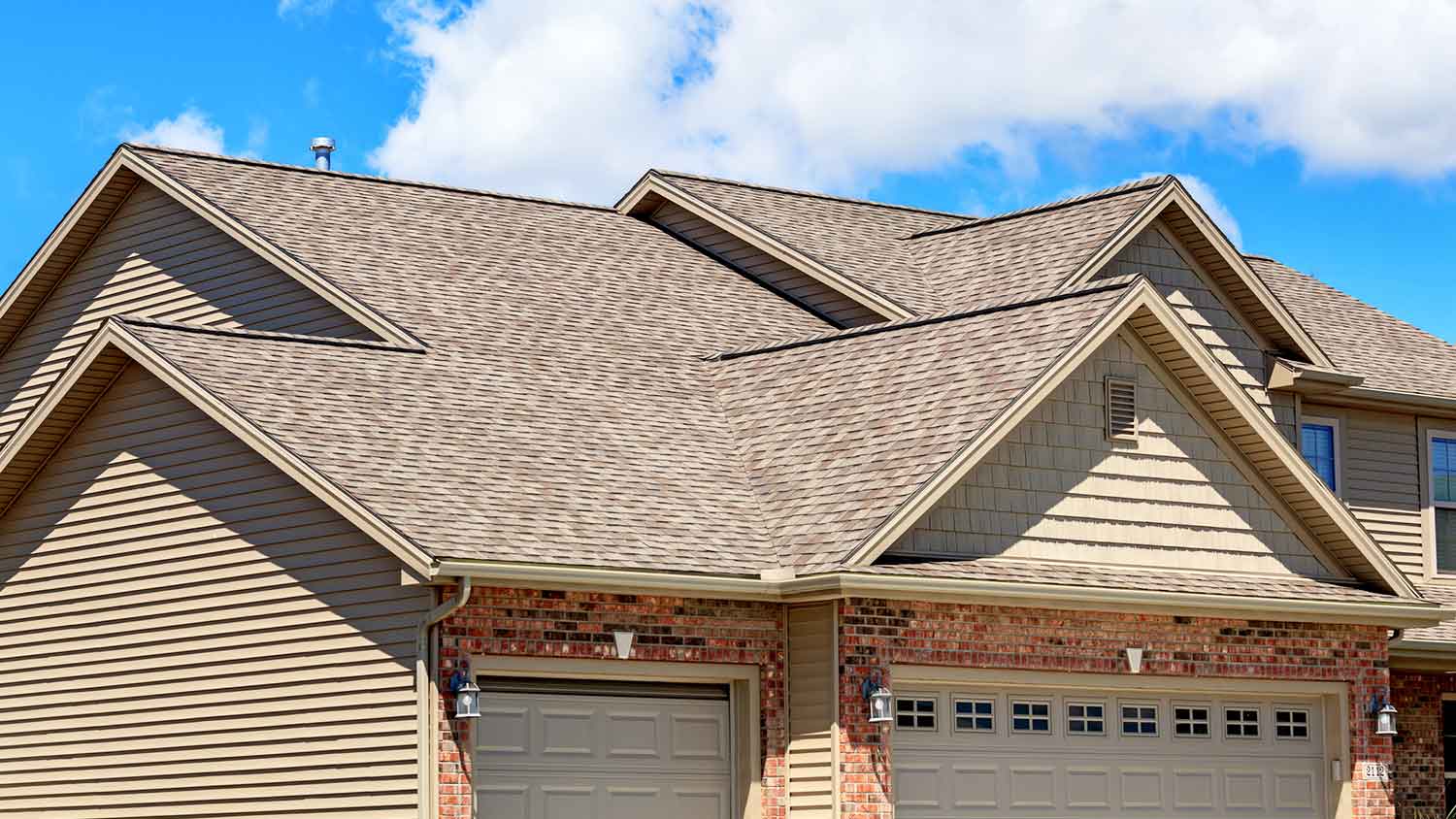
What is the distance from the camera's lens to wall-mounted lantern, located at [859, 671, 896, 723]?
671 inches

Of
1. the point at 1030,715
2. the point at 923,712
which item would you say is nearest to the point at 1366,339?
the point at 1030,715

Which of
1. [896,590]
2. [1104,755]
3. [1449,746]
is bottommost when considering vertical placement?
[1104,755]

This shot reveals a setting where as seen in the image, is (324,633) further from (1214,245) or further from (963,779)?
(1214,245)

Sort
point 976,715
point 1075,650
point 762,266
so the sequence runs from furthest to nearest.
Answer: point 762,266, point 1075,650, point 976,715

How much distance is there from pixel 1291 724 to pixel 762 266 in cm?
844

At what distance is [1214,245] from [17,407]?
13214 mm

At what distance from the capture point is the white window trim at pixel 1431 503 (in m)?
25.3

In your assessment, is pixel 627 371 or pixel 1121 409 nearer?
pixel 1121 409

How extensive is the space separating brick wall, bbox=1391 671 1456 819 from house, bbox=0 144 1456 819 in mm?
308

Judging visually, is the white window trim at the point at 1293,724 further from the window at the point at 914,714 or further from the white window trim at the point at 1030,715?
the window at the point at 914,714

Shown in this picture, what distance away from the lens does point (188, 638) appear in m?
17.9

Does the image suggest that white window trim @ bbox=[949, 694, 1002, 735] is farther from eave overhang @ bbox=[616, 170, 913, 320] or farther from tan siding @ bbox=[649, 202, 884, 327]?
tan siding @ bbox=[649, 202, 884, 327]

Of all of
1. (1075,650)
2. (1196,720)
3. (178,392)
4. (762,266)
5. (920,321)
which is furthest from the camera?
(762,266)

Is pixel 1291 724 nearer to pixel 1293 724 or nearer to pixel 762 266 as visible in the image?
pixel 1293 724
